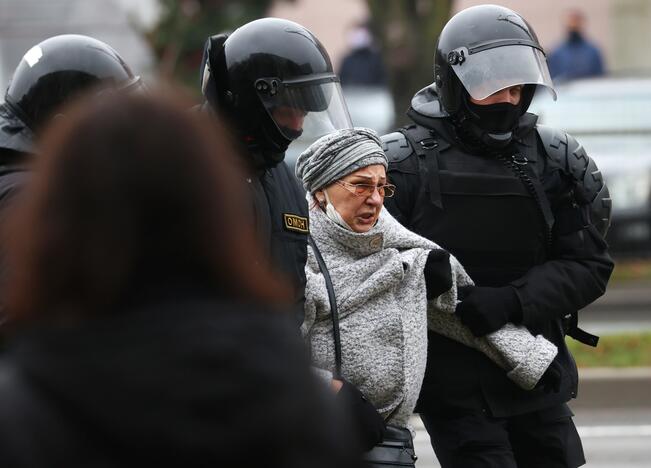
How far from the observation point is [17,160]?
3.24 m

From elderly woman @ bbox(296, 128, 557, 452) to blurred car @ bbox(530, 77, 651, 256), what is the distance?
8462 mm

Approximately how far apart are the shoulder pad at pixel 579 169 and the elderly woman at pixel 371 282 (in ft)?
1.55

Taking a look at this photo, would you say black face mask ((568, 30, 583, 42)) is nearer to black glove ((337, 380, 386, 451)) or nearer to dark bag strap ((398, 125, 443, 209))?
dark bag strap ((398, 125, 443, 209))

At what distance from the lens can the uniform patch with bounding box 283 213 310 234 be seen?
3402mm

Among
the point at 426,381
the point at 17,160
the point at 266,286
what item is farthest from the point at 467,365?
the point at 266,286

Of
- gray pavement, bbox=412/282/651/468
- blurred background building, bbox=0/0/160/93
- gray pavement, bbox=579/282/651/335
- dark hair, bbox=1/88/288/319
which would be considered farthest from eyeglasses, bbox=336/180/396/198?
blurred background building, bbox=0/0/160/93

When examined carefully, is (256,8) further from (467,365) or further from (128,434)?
(128,434)

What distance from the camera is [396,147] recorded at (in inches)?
159

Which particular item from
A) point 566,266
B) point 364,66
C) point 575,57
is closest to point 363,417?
point 566,266

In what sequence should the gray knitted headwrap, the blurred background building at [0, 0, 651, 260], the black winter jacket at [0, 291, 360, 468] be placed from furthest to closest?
the blurred background building at [0, 0, 651, 260] → the gray knitted headwrap → the black winter jacket at [0, 291, 360, 468]

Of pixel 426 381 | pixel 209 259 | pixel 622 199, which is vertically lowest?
pixel 622 199

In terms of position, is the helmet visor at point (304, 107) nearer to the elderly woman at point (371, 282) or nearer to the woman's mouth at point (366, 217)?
the elderly woman at point (371, 282)

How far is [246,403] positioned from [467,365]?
240 cm

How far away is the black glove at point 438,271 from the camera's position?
3.64m
